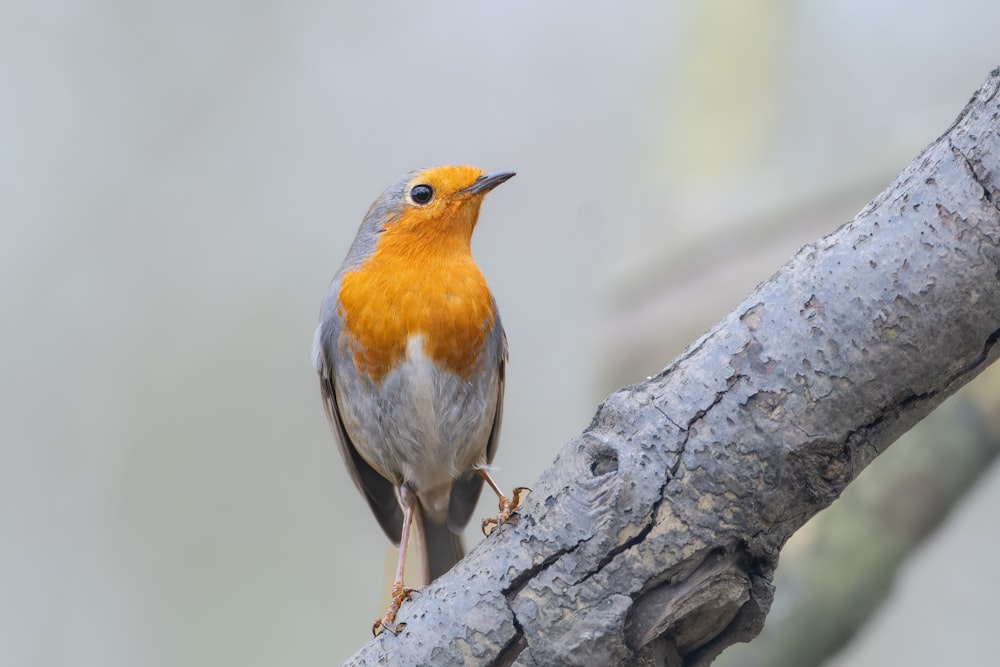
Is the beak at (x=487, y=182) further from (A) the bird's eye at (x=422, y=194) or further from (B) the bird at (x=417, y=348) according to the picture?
(A) the bird's eye at (x=422, y=194)

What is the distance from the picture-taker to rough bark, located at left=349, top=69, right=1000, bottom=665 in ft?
5.66

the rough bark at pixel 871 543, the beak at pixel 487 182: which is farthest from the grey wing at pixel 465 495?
the rough bark at pixel 871 543

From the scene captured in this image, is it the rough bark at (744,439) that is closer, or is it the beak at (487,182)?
the rough bark at (744,439)

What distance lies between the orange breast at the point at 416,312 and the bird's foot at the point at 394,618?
0.69 m

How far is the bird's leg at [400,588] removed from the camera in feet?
7.62

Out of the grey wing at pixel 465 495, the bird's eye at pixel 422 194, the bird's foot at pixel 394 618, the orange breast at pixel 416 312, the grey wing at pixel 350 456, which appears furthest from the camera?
the grey wing at pixel 465 495

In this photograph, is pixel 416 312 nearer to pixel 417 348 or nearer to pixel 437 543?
pixel 417 348

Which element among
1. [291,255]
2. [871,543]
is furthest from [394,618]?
[291,255]

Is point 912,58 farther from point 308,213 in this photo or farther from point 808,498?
point 808,498

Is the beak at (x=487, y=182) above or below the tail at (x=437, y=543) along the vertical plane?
above

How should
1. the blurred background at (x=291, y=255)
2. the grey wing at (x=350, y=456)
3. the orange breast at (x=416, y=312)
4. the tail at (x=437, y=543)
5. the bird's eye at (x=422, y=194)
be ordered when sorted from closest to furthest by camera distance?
1. the orange breast at (x=416, y=312)
2. the grey wing at (x=350, y=456)
3. the bird's eye at (x=422, y=194)
4. the tail at (x=437, y=543)
5. the blurred background at (x=291, y=255)

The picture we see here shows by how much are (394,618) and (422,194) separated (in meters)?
1.60

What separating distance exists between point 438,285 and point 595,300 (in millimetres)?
2198

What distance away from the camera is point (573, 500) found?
2057 millimetres
